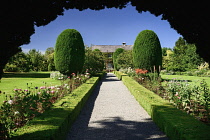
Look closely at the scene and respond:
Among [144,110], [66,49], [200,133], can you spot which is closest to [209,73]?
[66,49]

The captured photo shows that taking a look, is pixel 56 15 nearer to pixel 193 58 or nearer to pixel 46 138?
pixel 46 138

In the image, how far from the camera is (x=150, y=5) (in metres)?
3.43

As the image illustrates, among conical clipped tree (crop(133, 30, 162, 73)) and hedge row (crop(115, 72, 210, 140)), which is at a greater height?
conical clipped tree (crop(133, 30, 162, 73))

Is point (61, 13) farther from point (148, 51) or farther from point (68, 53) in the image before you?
point (148, 51)

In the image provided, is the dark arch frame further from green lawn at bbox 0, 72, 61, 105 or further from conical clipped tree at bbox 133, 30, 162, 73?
conical clipped tree at bbox 133, 30, 162, 73

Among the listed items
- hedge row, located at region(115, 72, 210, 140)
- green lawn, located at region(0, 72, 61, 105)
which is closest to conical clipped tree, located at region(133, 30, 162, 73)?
green lawn, located at region(0, 72, 61, 105)

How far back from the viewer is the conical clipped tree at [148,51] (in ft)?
48.4

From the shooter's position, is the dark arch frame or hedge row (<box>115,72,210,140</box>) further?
hedge row (<box>115,72,210,140</box>)

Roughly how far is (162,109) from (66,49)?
38.7 ft

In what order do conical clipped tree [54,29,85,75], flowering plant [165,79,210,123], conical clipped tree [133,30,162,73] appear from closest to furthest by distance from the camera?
flowering plant [165,79,210,123], conical clipped tree [133,30,162,73], conical clipped tree [54,29,85,75]

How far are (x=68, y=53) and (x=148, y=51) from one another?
705 cm

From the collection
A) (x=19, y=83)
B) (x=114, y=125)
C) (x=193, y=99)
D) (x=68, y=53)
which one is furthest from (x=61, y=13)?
(x=19, y=83)

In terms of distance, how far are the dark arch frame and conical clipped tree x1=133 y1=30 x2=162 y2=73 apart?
11548 mm

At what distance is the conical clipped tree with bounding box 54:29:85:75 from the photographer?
1496cm
